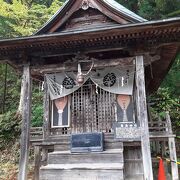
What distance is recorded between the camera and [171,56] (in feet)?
33.1

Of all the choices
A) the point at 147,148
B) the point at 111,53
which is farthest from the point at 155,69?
the point at 147,148

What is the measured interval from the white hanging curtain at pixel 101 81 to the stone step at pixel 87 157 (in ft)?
7.18

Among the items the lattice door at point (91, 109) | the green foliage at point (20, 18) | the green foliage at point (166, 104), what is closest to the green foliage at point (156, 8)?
the green foliage at point (166, 104)

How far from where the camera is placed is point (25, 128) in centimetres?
885

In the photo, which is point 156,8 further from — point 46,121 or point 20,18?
point 46,121

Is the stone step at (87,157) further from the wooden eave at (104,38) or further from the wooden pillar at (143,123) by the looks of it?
the wooden eave at (104,38)

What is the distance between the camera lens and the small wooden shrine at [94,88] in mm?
8109

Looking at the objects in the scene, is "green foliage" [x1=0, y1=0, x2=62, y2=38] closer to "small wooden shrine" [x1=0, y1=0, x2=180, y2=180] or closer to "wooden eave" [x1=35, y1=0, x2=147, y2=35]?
"wooden eave" [x1=35, y1=0, x2=147, y2=35]

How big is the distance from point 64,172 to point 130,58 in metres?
4.46

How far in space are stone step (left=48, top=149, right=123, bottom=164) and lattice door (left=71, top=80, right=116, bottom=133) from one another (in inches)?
43.9

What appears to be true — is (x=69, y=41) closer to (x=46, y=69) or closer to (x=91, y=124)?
(x=46, y=69)

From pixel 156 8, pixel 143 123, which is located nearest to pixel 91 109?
pixel 143 123

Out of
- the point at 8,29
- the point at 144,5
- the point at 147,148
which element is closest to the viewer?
the point at 147,148

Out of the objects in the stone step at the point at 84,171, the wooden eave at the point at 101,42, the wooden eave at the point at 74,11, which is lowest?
the stone step at the point at 84,171
